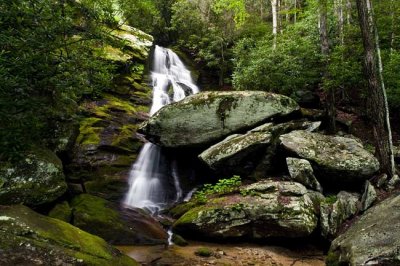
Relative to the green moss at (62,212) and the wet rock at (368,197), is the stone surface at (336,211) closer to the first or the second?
the wet rock at (368,197)

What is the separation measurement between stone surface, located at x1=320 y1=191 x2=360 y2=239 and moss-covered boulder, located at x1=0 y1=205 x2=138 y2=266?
5.26m

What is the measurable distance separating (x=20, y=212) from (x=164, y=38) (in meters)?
23.3

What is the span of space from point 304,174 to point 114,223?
18.0ft

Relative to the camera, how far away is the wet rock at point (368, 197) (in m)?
9.55

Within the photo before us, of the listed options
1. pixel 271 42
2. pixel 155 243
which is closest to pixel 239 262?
pixel 155 243

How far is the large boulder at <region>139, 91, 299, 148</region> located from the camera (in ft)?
38.8

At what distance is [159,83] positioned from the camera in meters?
19.7

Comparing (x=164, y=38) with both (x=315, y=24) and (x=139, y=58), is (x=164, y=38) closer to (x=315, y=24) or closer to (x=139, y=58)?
(x=139, y=58)

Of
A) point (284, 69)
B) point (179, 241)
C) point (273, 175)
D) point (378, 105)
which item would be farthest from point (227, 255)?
point (284, 69)

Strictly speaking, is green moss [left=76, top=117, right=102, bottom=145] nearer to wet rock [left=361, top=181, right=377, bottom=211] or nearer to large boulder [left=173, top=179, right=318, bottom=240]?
large boulder [left=173, top=179, right=318, bottom=240]

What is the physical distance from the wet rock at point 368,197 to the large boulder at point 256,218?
5.68 feet

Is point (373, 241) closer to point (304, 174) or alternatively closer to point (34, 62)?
point (304, 174)

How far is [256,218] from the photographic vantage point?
345 inches

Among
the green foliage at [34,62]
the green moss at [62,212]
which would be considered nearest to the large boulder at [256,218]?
the green moss at [62,212]
